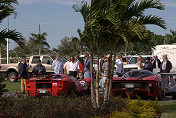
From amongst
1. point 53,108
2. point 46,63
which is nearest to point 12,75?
point 46,63

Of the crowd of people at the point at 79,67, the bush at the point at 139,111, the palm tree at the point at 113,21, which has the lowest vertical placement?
the bush at the point at 139,111

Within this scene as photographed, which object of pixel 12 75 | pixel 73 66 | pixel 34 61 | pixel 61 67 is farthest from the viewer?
pixel 12 75

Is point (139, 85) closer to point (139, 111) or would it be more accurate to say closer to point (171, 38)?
point (139, 111)

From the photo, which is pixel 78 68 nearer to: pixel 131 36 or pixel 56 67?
pixel 56 67

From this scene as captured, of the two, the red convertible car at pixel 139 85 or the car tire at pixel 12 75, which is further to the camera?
the car tire at pixel 12 75

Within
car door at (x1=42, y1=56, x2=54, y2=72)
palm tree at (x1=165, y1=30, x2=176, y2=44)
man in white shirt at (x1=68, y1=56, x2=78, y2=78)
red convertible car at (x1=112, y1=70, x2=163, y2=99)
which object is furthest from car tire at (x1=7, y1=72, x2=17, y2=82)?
palm tree at (x1=165, y1=30, x2=176, y2=44)

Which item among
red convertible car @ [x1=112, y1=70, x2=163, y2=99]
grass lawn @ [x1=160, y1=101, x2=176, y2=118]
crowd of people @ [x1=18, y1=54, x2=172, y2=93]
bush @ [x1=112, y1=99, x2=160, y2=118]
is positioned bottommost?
grass lawn @ [x1=160, y1=101, x2=176, y2=118]

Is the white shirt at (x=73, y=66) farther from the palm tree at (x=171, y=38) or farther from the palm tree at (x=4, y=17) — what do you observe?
the palm tree at (x=171, y=38)

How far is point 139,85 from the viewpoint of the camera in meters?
14.3

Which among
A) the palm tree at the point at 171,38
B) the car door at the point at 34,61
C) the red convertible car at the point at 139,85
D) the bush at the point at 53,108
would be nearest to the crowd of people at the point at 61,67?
the red convertible car at the point at 139,85

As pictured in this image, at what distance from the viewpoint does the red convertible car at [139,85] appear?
14.3m

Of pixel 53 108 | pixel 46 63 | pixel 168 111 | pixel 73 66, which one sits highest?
pixel 46 63

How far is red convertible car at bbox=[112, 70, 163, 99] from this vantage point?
14258mm

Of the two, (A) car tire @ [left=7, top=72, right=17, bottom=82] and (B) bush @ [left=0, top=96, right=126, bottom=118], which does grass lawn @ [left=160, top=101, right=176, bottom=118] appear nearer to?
(B) bush @ [left=0, top=96, right=126, bottom=118]
